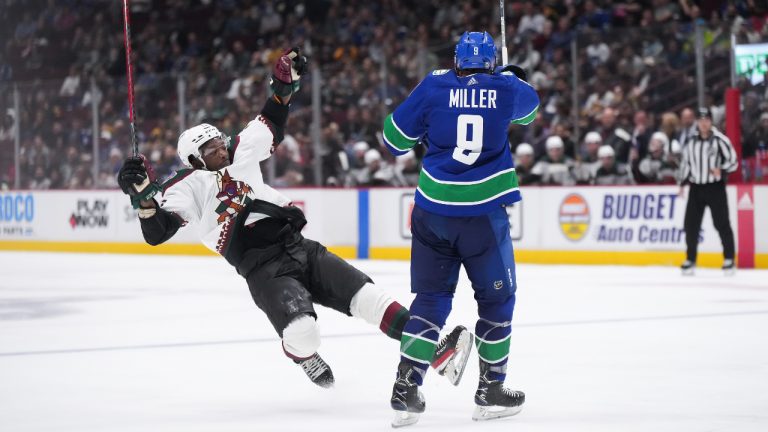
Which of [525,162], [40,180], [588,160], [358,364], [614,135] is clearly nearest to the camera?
[358,364]

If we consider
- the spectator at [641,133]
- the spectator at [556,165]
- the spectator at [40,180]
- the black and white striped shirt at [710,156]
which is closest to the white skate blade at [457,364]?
the black and white striped shirt at [710,156]

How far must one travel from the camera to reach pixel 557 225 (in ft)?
47.0

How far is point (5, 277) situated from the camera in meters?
13.6

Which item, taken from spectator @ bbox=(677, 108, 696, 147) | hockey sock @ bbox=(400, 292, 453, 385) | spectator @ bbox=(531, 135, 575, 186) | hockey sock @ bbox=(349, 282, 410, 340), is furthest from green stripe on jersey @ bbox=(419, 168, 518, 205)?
spectator @ bbox=(531, 135, 575, 186)

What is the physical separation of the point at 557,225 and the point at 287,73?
884 centimetres

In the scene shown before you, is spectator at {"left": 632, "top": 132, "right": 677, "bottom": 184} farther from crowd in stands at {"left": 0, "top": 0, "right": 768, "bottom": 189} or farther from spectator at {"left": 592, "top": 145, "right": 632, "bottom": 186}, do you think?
spectator at {"left": 592, "top": 145, "right": 632, "bottom": 186}

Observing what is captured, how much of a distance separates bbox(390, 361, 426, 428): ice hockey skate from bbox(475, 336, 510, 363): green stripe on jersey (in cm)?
30

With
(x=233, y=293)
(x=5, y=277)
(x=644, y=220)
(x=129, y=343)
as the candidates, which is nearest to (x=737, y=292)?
(x=644, y=220)

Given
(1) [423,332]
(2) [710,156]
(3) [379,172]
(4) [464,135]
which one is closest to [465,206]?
(4) [464,135]

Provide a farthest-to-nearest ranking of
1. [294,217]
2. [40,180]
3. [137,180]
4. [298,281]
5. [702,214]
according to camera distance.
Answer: [40,180] < [702,214] < [294,217] < [298,281] < [137,180]

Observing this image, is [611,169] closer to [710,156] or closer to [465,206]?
[710,156]

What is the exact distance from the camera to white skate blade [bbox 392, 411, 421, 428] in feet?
15.8

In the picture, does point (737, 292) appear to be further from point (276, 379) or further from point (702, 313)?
point (276, 379)

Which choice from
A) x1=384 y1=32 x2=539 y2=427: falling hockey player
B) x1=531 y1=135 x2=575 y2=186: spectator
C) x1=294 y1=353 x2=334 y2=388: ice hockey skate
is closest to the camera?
x1=384 y1=32 x2=539 y2=427: falling hockey player
